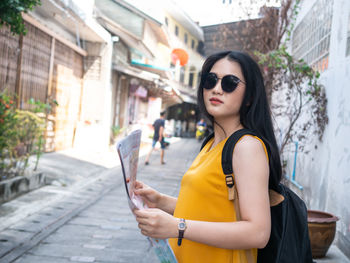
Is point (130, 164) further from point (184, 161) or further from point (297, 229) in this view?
point (184, 161)

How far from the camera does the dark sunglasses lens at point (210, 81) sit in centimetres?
160

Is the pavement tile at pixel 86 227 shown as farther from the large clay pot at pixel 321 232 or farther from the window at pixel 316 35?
the window at pixel 316 35

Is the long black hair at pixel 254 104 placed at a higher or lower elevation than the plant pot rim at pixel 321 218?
higher

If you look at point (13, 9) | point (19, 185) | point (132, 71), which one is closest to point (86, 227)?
point (19, 185)

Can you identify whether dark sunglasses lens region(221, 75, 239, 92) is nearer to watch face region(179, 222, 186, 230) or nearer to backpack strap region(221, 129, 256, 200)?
backpack strap region(221, 129, 256, 200)

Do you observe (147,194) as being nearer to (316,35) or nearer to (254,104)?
(254,104)

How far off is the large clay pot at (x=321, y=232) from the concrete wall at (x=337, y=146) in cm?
29

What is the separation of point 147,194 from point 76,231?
3297mm

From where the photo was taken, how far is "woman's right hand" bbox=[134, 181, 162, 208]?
68.8 inches

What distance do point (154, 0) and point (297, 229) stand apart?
1975 centimetres

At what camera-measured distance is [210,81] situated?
1616 mm

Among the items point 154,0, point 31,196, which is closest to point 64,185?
point 31,196

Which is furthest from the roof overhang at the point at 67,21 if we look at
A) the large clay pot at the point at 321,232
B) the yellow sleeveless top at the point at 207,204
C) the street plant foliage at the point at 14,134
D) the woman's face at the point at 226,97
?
the yellow sleeveless top at the point at 207,204

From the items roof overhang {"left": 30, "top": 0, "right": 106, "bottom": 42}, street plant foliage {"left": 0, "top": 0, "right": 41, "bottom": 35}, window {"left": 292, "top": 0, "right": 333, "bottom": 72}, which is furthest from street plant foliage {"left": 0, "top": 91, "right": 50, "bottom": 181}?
window {"left": 292, "top": 0, "right": 333, "bottom": 72}
